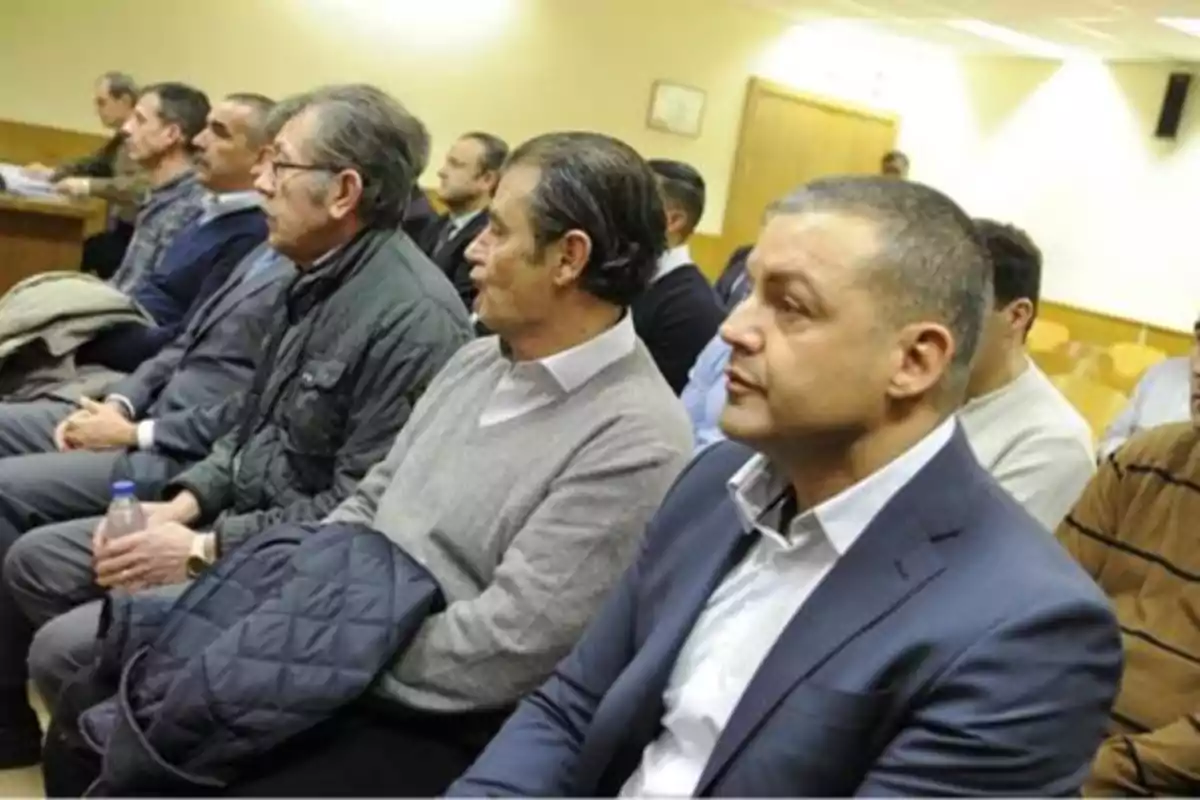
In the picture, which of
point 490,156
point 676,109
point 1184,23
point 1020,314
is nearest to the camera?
point 1020,314

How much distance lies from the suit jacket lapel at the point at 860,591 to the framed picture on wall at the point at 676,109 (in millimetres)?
7943

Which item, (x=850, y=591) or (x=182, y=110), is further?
(x=182, y=110)

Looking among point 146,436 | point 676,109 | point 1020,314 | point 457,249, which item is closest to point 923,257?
point 1020,314

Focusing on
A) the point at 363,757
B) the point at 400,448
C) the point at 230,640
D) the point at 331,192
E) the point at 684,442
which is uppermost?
the point at 331,192

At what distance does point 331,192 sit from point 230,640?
99cm

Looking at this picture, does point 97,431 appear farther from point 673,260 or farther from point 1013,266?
point 1013,266

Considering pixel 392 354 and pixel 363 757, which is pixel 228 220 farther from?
pixel 363 757

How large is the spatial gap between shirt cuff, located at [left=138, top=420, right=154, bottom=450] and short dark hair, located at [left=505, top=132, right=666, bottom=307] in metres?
1.15

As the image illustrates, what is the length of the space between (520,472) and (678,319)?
1.80 metres

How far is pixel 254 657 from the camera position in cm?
165

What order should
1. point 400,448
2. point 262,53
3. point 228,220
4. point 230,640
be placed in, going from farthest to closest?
point 262,53
point 228,220
point 400,448
point 230,640

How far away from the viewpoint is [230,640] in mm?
1669

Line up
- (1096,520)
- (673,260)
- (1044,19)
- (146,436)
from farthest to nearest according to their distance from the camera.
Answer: (1044,19)
(673,260)
(146,436)
(1096,520)

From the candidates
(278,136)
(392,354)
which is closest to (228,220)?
(278,136)
